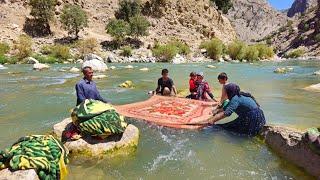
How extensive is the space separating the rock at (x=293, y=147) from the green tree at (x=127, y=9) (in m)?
56.1

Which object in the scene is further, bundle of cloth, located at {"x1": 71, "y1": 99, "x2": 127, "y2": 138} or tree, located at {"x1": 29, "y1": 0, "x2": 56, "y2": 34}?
tree, located at {"x1": 29, "y1": 0, "x2": 56, "y2": 34}

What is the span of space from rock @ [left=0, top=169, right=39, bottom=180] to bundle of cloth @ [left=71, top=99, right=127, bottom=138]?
2.10 metres

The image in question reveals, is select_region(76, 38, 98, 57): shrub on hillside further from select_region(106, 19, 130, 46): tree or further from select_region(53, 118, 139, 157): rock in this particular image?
select_region(53, 118, 139, 157): rock

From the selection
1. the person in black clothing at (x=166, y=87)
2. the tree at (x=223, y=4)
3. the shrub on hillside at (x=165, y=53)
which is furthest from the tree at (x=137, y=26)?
the person in black clothing at (x=166, y=87)

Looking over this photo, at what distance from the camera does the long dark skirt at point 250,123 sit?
27.7 feet

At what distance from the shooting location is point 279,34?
139 meters

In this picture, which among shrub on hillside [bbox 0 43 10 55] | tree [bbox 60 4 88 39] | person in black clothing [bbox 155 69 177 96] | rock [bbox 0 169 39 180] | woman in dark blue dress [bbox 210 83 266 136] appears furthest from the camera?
tree [bbox 60 4 88 39]

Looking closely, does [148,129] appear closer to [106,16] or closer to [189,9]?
[106,16]

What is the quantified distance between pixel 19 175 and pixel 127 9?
58.9 metres

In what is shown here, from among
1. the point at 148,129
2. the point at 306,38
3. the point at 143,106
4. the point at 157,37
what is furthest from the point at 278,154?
the point at 306,38

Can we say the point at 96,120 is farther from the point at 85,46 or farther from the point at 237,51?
the point at 237,51

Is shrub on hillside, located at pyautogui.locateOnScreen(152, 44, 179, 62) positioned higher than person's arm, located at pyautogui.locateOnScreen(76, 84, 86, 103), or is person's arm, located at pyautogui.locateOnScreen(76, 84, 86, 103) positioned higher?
person's arm, located at pyautogui.locateOnScreen(76, 84, 86, 103)

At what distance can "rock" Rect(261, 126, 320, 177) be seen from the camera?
252 inches

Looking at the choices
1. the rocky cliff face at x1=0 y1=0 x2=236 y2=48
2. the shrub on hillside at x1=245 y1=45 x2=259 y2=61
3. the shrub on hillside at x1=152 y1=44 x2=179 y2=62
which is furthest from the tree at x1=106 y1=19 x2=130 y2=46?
the shrub on hillside at x1=245 y1=45 x2=259 y2=61
